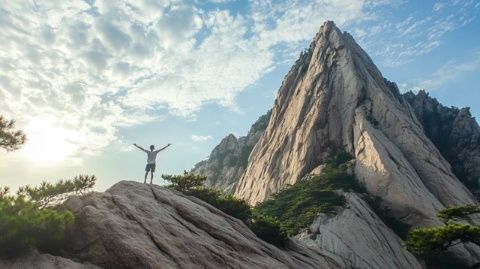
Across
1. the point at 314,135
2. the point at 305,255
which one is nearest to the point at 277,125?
the point at 314,135

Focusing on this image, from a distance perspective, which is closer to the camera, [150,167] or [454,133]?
[150,167]

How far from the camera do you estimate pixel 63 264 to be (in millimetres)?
12969

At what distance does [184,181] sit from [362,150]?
2652cm

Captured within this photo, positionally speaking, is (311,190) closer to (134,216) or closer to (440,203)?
(440,203)

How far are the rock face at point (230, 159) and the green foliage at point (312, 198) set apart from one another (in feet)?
90.9

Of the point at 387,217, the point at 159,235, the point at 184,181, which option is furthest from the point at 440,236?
the point at 159,235

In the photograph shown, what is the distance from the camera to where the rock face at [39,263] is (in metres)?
12.4

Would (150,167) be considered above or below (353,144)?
below

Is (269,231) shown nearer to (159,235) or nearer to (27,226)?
(159,235)

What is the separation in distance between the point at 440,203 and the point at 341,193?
10924mm

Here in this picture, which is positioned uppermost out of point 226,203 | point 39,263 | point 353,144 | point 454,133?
point 454,133

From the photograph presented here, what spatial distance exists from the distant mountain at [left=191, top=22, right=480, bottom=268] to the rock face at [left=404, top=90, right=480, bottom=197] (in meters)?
0.14

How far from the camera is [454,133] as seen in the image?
67.7 m

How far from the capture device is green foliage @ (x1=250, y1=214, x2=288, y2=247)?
77.1 ft
